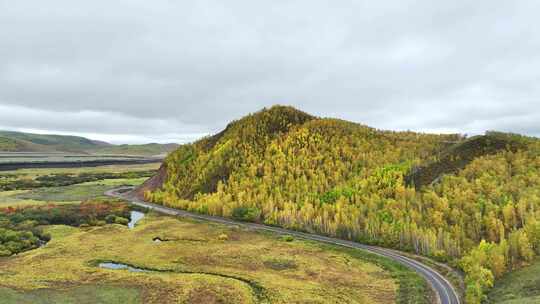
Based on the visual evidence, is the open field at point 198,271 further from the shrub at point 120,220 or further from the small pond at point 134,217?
the shrub at point 120,220

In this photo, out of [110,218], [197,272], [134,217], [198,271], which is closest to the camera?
[197,272]

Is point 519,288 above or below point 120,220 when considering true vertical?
above

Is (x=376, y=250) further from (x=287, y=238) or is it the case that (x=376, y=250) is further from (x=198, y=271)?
(x=198, y=271)

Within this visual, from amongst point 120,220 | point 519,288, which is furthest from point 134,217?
point 519,288

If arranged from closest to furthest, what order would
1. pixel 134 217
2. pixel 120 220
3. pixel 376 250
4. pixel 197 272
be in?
1. pixel 197 272
2. pixel 376 250
3. pixel 120 220
4. pixel 134 217

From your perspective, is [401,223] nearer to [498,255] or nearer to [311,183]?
[498,255]

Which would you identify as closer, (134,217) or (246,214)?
(246,214)
